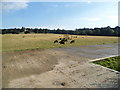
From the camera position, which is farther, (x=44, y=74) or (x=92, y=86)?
(x=44, y=74)

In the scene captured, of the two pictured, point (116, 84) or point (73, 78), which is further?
point (73, 78)

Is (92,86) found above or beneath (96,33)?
beneath

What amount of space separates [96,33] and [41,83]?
54.0m

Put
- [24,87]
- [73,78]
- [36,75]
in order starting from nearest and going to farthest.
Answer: [24,87]
[73,78]
[36,75]

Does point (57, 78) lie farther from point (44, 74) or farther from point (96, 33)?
point (96, 33)

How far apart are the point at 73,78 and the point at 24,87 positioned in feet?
7.05

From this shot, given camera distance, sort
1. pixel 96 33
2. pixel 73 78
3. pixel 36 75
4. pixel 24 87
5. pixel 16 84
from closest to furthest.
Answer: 1. pixel 24 87
2. pixel 16 84
3. pixel 73 78
4. pixel 36 75
5. pixel 96 33

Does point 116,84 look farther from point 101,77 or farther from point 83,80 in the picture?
point 83,80

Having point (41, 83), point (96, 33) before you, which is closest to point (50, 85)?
point (41, 83)

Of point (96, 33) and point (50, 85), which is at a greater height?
point (96, 33)

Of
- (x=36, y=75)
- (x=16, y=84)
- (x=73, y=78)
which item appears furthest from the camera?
(x=36, y=75)

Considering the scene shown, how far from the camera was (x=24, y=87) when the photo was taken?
13.2 ft

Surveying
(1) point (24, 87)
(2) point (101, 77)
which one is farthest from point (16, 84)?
(2) point (101, 77)

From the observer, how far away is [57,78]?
4.79 meters
